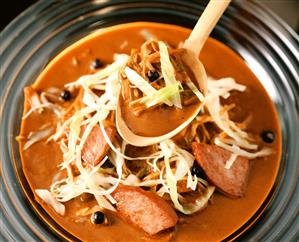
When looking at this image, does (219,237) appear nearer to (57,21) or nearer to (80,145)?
(80,145)

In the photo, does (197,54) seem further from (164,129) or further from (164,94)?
(164,129)

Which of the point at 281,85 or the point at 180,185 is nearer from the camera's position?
the point at 180,185

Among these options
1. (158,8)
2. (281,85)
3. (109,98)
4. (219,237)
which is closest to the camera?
(219,237)

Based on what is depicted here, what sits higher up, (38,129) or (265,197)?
→ (38,129)

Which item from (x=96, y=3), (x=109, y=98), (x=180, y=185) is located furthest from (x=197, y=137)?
(x=96, y=3)

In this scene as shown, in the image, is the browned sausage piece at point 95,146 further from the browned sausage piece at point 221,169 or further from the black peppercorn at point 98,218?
the browned sausage piece at point 221,169

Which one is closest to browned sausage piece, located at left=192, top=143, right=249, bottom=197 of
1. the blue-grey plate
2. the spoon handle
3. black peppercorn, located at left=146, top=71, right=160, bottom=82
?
the blue-grey plate
